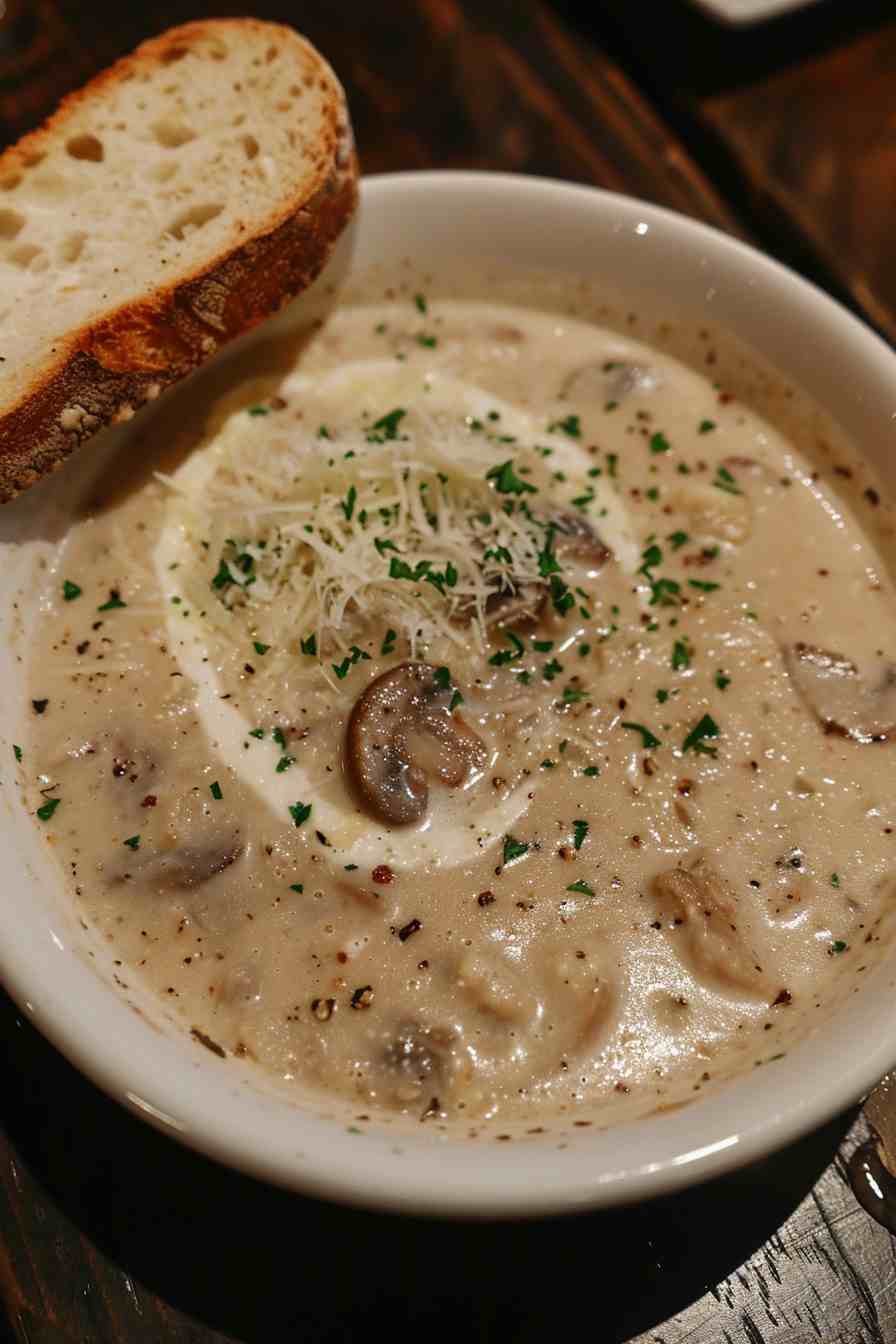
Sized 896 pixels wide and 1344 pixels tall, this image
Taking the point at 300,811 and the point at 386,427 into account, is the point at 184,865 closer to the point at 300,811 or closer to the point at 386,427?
the point at 300,811

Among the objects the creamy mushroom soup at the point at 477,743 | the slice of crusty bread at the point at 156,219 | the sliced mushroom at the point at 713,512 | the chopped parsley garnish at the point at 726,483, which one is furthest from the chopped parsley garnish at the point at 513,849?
the slice of crusty bread at the point at 156,219

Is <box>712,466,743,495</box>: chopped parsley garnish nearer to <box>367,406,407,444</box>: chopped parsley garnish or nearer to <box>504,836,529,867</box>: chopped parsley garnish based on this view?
<box>367,406,407,444</box>: chopped parsley garnish

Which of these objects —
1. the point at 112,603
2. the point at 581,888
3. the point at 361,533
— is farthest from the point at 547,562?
the point at 112,603

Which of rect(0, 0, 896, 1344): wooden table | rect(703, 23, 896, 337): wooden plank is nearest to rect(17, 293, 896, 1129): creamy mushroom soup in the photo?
rect(0, 0, 896, 1344): wooden table

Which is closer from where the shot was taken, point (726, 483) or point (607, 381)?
point (726, 483)

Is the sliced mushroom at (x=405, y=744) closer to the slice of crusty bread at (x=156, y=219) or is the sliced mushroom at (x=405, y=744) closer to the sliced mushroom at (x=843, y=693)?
the sliced mushroom at (x=843, y=693)

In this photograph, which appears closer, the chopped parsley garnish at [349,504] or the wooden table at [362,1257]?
the wooden table at [362,1257]

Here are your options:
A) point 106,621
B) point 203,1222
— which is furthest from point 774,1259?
point 106,621
